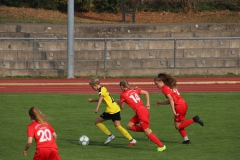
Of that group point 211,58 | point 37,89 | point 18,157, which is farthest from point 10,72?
point 18,157

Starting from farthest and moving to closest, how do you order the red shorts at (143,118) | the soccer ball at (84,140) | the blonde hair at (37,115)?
the soccer ball at (84,140) < the red shorts at (143,118) < the blonde hair at (37,115)

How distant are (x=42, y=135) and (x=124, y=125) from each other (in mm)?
6531

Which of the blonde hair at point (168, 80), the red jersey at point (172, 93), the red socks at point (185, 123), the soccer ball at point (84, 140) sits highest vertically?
the blonde hair at point (168, 80)

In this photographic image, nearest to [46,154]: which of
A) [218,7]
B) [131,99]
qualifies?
[131,99]

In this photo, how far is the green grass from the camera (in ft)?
43.1

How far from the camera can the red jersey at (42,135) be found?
1023cm

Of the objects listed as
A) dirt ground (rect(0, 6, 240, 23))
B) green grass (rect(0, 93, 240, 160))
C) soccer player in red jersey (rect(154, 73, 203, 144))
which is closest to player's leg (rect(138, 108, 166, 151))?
green grass (rect(0, 93, 240, 160))

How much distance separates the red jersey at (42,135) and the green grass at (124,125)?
2480mm

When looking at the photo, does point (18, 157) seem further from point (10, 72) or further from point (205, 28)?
point (205, 28)

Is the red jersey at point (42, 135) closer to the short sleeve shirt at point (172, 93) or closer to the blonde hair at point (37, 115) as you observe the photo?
the blonde hair at point (37, 115)

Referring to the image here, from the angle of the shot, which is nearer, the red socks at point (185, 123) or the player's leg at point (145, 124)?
the player's leg at point (145, 124)

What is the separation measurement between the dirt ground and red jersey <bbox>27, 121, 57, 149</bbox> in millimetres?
25795

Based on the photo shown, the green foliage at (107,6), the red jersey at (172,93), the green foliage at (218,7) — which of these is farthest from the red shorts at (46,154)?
the green foliage at (218,7)

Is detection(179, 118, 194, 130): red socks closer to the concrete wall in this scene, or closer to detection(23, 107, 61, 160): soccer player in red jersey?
detection(23, 107, 61, 160): soccer player in red jersey
